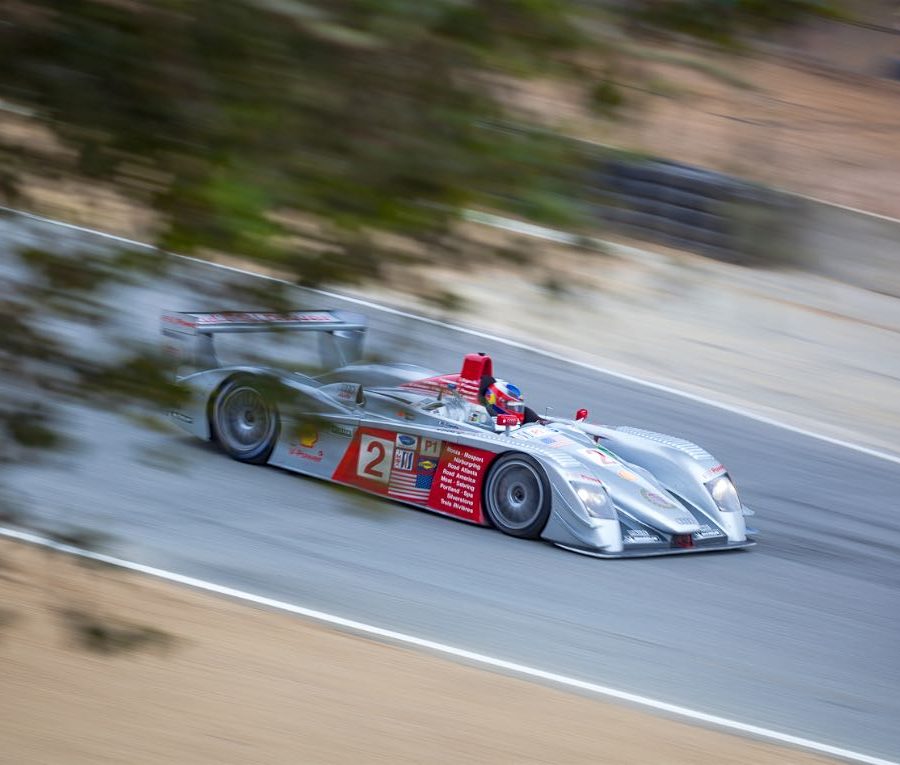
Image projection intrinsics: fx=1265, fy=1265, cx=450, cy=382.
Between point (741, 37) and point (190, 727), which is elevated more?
point (741, 37)

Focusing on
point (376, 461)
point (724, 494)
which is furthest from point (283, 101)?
Result: point (724, 494)

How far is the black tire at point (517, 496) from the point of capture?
7.64m

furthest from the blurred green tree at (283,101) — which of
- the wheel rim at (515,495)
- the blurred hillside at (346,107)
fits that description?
the wheel rim at (515,495)

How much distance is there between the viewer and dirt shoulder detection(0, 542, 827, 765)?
4.77 m

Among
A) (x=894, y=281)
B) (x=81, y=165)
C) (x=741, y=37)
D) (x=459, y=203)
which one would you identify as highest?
(x=894, y=281)

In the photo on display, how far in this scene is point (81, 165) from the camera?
241cm

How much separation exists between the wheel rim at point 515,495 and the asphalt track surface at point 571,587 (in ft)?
0.49

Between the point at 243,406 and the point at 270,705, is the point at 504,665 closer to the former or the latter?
the point at 270,705

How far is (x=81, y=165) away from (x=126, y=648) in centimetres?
160

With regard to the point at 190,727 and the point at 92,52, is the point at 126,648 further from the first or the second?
the point at 92,52

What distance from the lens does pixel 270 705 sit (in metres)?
5.15

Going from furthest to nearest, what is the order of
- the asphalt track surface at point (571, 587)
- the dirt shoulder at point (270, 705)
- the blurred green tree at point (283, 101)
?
1. the asphalt track surface at point (571, 587)
2. the dirt shoulder at point (270, 705)
3. the blurred green tree at point (283, 101)

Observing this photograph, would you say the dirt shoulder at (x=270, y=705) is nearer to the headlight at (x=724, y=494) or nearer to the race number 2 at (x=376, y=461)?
the race number 2 at (x=376, y=461)

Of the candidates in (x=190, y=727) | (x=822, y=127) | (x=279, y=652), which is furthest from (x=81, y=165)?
(x=822, y=127)
